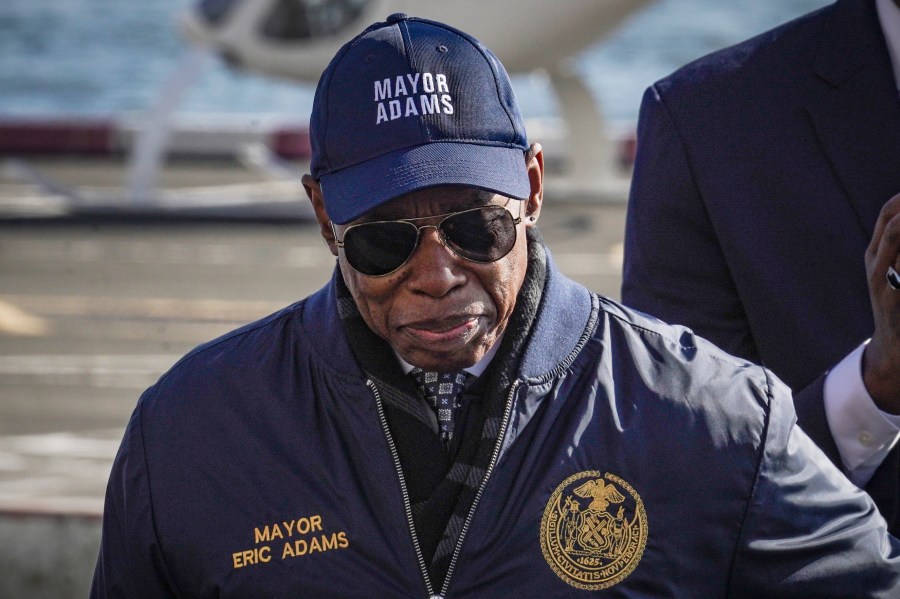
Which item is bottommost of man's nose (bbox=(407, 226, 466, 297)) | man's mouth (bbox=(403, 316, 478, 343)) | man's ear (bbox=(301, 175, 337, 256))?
man's mouth (bbox=(403, 316, 478, 343))

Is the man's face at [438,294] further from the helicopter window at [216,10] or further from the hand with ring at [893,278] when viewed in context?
the helicopter window at [216,10]

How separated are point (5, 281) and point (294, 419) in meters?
11.2

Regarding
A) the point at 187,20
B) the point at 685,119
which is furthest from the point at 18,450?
the point at 187,20

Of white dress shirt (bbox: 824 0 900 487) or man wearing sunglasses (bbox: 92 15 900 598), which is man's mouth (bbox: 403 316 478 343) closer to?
man wearing sunglasses (bbox: 92 15 900 598)

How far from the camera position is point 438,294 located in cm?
244

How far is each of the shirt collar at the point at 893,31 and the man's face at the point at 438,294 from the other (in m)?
0.91

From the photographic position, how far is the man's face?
8.00ft

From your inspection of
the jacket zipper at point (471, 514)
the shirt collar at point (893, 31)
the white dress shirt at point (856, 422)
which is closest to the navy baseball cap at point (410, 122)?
the jacket zipper at point (471, 514)

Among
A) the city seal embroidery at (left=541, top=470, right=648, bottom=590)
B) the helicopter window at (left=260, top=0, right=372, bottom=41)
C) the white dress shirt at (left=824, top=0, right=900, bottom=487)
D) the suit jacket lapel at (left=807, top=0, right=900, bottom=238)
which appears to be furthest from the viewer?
the helicopter window at (left=260, top=0, right=372, bottom=41)

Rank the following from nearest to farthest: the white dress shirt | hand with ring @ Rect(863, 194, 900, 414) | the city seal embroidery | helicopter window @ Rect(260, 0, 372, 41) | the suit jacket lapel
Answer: the city seal embroidery, hand with ring @ Rect(863, 194, 900, 414), the white dress shirt, the suit jacket lapel, helicopter window @ Rect(260, 0, 372, 41)

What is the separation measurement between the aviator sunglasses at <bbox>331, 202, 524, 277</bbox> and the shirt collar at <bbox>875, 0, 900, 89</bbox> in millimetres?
933

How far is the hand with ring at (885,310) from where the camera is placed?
2.53 metres

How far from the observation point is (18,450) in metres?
8.91

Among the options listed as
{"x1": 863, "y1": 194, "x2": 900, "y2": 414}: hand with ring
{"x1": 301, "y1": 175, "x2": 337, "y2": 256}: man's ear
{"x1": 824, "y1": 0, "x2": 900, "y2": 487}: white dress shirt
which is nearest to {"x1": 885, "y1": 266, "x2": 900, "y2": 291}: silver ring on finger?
{"x1": 863, "y1": 194, "x2": 900, "y2": 414}: hand with ring
